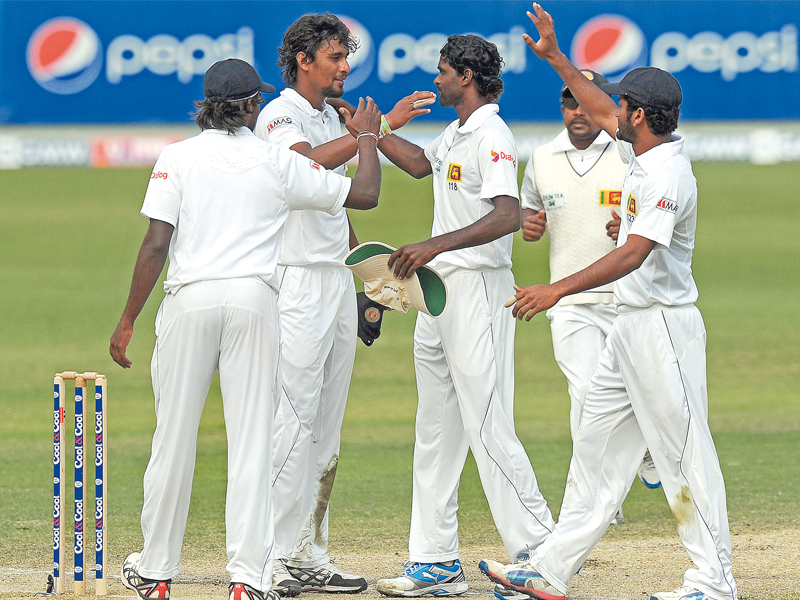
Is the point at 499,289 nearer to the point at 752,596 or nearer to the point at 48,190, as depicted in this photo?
the point at 752,596

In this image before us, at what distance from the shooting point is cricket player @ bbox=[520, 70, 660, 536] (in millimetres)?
6258

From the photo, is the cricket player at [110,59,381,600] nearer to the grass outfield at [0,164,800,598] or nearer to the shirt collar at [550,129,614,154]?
the grass outfield at [0,164,800,598]

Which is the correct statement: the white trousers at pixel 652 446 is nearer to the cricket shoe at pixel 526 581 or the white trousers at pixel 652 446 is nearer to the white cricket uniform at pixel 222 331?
the cricket shoe at pixel 526 581

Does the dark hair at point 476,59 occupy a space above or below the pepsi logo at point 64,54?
below

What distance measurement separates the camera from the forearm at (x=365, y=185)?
466cm

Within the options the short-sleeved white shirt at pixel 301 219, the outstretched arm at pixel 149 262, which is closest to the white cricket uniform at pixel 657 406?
the short-sleeved white shirt at pixel 301 219

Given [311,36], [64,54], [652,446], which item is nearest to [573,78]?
[311,36]

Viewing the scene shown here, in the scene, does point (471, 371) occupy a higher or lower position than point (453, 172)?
lower

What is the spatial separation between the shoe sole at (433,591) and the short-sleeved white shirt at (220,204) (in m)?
1.40

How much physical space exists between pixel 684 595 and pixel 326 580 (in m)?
1.48

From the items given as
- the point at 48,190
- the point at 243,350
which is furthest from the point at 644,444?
the point at 48,190

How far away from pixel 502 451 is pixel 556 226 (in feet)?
5.95

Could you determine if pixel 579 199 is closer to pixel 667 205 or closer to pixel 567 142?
pixel 567 142

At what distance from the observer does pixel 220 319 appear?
4.34 meters
